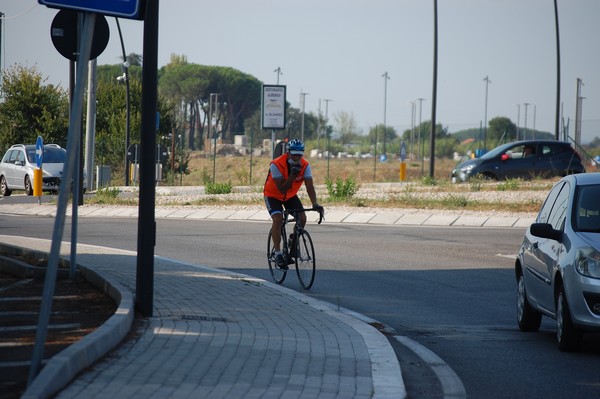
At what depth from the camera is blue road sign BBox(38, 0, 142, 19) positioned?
20.4 ft

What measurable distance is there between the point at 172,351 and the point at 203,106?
385 ft

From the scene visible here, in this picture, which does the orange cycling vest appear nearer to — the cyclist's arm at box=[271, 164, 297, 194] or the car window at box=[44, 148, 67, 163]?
the cyclist's arm at box=[271, 164, 297, 194]

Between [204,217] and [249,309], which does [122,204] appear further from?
[249,309]

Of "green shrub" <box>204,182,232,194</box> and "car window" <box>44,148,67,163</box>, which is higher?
"car window" <box>44,148,67,163</box>

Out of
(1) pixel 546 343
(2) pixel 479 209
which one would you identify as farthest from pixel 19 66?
(1) pixel 546 343

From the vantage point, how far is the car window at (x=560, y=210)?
31.4 ft

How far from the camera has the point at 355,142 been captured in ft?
460

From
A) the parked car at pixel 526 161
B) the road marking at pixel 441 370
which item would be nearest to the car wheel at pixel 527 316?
the road marking at pixel 441 370

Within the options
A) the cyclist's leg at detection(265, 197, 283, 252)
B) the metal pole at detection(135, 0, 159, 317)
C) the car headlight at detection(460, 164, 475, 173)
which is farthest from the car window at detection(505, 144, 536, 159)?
the metal pole at detection(135, 0, 159, 317)

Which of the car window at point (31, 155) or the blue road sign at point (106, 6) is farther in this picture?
the car window at point (31, 155)

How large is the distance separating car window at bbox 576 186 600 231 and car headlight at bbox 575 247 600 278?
1.64 feet

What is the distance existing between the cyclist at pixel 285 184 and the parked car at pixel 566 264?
3.23m

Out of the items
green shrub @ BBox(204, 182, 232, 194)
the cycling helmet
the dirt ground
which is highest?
the cycling helmet

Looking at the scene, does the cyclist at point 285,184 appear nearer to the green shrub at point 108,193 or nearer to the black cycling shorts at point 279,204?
the black cycling shorts at point 279,204
